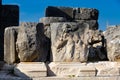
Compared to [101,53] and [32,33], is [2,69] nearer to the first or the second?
[32,33]

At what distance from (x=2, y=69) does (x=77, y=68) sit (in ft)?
4.97

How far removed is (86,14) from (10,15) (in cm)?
213

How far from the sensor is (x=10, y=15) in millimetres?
13148

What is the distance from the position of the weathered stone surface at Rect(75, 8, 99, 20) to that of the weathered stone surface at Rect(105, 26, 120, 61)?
2685mm

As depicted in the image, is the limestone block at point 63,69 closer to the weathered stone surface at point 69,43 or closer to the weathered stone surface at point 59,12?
the weathered stone surface at point 69,43

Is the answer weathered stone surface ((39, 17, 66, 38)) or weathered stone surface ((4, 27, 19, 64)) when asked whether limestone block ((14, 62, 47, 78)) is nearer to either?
weathered stone surface ((4, 27, 19, 64))

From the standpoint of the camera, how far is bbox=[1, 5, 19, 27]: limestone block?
1304 cm

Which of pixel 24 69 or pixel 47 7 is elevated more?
pixel 47 7

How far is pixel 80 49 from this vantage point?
31.3ft

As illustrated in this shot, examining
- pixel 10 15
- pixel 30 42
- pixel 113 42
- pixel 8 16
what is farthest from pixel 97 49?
pixel 8 16

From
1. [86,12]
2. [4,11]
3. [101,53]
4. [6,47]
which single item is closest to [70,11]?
[86,12]

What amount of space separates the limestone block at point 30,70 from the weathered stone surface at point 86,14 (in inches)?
160

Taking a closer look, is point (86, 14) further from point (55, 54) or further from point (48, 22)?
point (55, 54)

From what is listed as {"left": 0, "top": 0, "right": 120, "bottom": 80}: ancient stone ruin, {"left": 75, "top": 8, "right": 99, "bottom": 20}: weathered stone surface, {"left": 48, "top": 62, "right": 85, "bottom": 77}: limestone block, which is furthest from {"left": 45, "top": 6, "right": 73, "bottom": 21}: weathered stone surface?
{"left": 48, "top": 62, "right": 85, "bottom": 77}: limestone block
